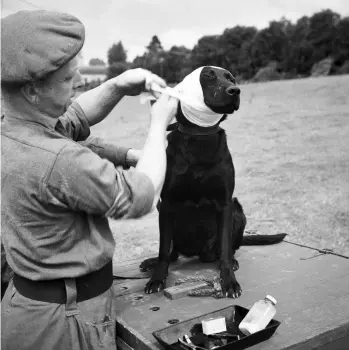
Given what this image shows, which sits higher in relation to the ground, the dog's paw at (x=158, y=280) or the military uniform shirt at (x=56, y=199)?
the military uniform shirt at (x=56, y=199)

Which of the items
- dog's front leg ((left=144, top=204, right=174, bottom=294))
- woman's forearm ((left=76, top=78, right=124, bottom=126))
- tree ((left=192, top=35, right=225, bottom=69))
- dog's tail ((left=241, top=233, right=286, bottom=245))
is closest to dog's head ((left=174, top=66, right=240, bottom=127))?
woman's forearm ((left=76, top=78, right=124, bottom=126))

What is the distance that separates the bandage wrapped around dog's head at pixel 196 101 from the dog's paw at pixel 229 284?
80cm

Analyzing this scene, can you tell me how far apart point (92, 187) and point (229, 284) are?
3.86 ft

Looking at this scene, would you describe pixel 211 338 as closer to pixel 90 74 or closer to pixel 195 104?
pixel 195 104

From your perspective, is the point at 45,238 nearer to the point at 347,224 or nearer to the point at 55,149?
the point at 55,149

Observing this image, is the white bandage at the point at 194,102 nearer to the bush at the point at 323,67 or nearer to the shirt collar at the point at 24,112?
the shirt collar at the point at 24,112

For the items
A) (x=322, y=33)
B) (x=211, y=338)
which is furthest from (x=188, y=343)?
(x=322, y=33)

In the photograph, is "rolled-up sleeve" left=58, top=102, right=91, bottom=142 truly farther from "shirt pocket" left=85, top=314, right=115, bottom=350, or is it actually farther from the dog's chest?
"shirt pocket" left=85, top=314, right=115, bottom=350

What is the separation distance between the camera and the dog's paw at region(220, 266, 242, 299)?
2498 mm

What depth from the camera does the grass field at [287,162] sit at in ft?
18.0

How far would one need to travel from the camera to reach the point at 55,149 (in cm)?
167

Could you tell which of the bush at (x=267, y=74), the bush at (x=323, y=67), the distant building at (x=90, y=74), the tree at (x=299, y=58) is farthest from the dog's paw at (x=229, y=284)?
the tree at (x=299, y=58)

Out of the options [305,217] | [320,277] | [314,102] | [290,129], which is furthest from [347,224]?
[314,102]

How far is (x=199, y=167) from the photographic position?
2.53 m
